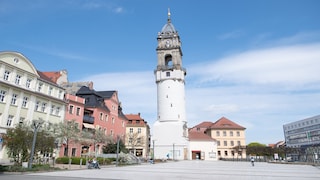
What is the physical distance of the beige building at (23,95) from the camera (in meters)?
29.1

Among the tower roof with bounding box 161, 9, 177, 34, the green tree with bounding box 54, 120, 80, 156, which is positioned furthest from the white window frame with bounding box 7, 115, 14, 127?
the tower roof with bounding box 161, 9, 177, 34

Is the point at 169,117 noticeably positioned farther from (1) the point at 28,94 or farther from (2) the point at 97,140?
(1) the point at 28,94

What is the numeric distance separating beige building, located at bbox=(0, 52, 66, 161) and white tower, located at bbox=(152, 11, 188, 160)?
26.5 metres

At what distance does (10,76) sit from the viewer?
30344mm

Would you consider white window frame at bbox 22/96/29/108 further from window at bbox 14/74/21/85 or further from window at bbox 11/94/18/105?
window at bbox 14/74/21/85

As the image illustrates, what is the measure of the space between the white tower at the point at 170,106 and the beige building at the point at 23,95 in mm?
26453

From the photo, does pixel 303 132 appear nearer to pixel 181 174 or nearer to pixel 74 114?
pixel 74 114

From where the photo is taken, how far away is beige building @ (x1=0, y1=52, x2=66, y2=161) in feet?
95.3

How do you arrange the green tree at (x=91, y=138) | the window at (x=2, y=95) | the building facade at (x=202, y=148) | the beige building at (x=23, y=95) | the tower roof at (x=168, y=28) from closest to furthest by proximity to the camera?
1. the window at (x=2, y=95)
2. the beige building at (x=23, y=95)
3. the green tree at (x=91, y=138)
4. the building facade at (x=202, y=148)
5. the tower roof at (x=168, y=28)

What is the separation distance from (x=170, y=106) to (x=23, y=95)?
112 ft

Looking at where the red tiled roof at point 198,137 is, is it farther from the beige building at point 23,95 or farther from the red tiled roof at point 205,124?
the beige building at point 23,95

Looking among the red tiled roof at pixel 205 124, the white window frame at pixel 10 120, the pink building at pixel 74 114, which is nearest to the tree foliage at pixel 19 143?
the white window frame at pixel 10 120

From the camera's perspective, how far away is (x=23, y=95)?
3189cm

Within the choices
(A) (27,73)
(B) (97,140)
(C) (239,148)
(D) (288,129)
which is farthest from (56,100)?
(D) (288,129)
